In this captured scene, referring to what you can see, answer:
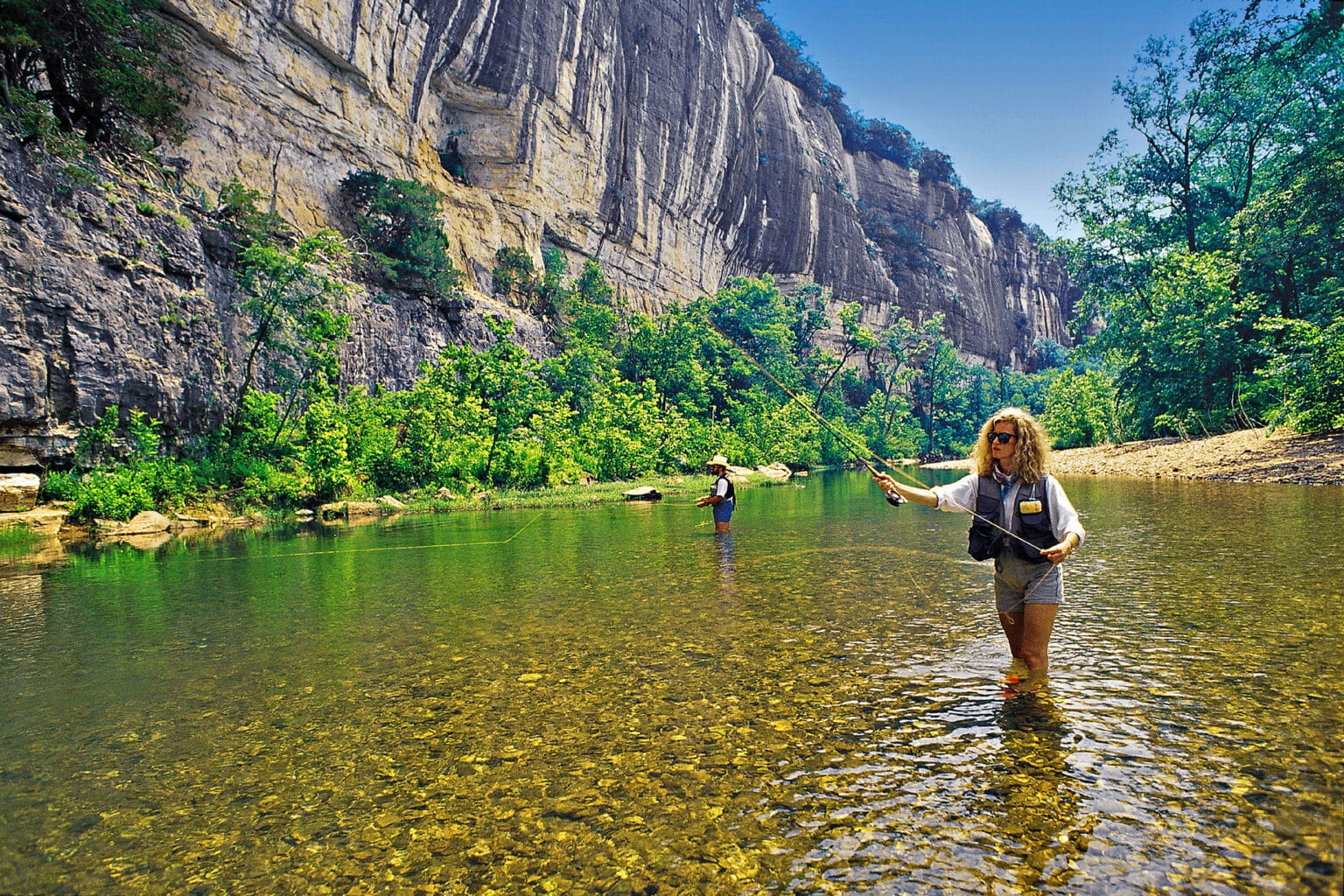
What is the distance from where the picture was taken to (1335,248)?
2584cm

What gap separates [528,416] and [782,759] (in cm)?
2555

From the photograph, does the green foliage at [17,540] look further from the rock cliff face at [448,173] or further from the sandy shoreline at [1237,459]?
the sandy shoreline at [1237,459]

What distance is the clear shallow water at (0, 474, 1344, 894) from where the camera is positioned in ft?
9.91

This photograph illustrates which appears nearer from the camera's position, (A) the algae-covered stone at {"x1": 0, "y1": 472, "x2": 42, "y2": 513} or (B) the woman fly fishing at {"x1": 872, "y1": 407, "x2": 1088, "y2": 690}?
(B) the woman fly fishing at {"x1": 872, "y1": 407, "x2": 1088, "y2": 690}

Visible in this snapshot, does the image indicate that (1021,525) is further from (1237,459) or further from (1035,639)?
(1237,459)

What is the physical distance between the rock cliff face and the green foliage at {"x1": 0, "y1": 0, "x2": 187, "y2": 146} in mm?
2354

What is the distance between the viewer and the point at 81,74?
1967 centimetres

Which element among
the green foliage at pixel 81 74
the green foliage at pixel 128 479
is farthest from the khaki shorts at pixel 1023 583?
the green foliage at pixel 81 74

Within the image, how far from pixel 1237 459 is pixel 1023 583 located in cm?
2379

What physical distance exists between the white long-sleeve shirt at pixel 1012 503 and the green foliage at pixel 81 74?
2191 centimetres

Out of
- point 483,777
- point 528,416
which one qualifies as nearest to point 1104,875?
point 483,777

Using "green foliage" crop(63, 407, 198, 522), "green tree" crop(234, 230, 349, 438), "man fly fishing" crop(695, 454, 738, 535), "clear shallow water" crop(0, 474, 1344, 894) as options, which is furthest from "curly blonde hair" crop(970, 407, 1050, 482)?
"green tree" crop(234, 230, 349, 438)

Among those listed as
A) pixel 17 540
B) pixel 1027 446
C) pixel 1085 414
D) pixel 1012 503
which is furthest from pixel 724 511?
pixel 1085 414

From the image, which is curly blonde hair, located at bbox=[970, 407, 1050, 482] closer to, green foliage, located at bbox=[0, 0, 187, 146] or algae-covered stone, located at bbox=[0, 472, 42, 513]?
algae-covered stone, located at bbox=[0, 472, 42, 513]
